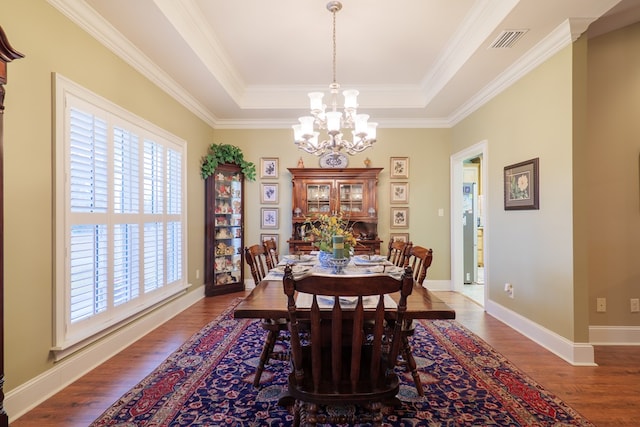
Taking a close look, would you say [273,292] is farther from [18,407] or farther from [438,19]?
[438,19]

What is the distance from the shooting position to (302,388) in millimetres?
1512

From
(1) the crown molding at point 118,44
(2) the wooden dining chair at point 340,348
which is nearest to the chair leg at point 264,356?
(2) the wooden dining chair at point 340,348

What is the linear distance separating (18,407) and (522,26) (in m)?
4.39

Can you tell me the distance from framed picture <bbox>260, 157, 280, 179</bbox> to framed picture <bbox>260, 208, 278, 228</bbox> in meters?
0.53

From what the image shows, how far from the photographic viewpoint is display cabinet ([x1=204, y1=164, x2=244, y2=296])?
4805 millimetres

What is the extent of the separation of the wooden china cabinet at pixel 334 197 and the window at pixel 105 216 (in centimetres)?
186

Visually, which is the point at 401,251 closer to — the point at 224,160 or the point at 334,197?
the point at 334,197

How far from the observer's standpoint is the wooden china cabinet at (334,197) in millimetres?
4969

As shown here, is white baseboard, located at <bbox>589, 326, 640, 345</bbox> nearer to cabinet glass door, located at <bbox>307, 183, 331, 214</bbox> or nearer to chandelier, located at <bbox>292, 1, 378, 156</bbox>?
chandelier, located at <bbox>292, 1, 378, 156</bbox>

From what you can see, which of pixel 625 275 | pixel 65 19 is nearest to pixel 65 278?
pixel 65 19

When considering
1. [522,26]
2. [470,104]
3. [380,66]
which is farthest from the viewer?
[470,104]

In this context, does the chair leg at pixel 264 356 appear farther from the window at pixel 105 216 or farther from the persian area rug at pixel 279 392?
the window at pixel 105 216

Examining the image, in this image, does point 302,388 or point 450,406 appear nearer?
point 302,388

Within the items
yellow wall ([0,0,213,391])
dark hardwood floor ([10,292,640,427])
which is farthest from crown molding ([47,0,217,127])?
dark hardwood floor ([10,292,640,427])
